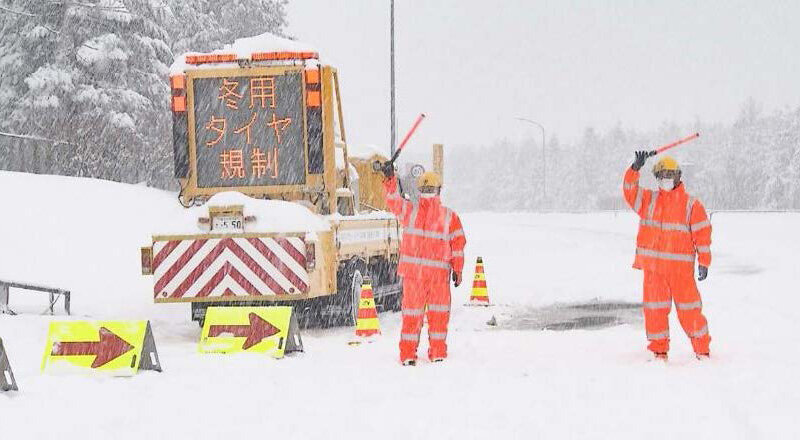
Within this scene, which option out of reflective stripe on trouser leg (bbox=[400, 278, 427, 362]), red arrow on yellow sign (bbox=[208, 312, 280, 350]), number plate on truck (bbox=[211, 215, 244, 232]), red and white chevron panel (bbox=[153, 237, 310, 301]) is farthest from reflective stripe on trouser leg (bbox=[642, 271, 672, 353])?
number plate on truck (bbox=[211, 215, 244, 232])

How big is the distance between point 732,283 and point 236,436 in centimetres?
1422

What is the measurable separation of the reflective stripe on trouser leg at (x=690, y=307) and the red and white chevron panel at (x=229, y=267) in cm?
422

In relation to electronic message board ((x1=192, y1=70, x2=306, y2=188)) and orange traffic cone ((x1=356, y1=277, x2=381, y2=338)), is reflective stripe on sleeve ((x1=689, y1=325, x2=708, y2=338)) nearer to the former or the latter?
orange traffic cone ((x1=356, y1=277, x2=381, y2=338))

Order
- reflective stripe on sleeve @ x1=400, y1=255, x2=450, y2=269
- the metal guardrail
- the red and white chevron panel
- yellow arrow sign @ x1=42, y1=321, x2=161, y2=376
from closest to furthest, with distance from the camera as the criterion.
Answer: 1. yellow arrow sign @ x1=42, y1=321, x2=161, y2=376
2. reflective stripe on sleeve @ x1=400, y1=255, x2=450, y2=269
3. the red and white chevron panel
4. the metal guardrail

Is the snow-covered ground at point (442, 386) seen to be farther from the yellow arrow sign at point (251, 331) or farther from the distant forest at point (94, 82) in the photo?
the distant forest at point (94, 82)

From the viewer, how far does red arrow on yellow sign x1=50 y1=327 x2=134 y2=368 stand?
817 cm

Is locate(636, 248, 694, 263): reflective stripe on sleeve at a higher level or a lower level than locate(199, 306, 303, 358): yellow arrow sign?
higher

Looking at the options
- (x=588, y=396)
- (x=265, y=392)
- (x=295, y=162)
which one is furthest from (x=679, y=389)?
(x=295, y=162)

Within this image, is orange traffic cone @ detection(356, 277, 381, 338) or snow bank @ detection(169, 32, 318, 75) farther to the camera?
snow bank @ detection(169, 32, 318, 75)

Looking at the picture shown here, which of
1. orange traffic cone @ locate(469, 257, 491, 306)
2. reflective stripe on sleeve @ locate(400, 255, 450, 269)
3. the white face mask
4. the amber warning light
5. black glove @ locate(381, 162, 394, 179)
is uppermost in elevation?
the amber warning light

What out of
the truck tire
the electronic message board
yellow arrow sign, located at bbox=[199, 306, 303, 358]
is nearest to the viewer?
yellow arrow sign, located at bbox=[199, 306, 303, 358]

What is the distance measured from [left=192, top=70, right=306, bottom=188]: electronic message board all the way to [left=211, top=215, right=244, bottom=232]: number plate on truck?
960 mm

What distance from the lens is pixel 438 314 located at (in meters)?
8.91

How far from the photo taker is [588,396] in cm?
696
